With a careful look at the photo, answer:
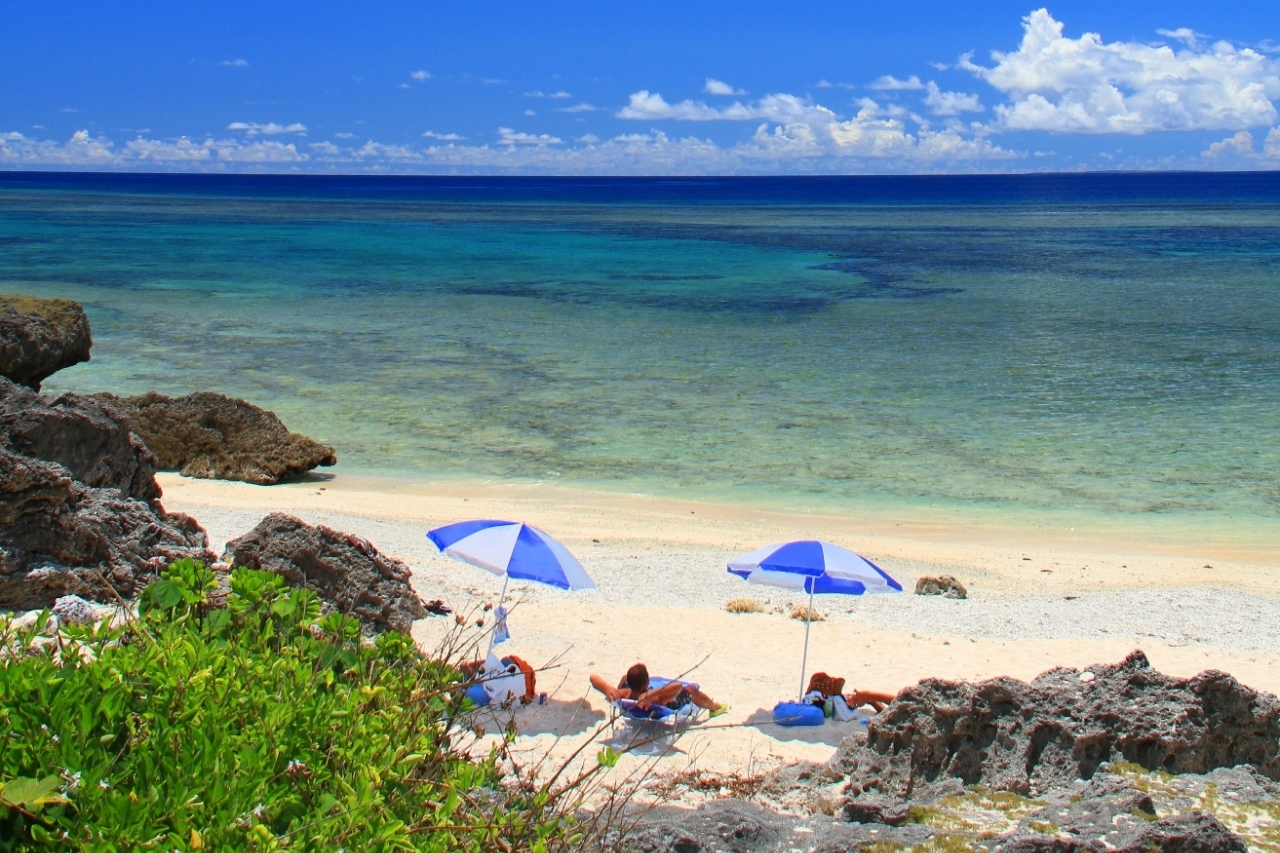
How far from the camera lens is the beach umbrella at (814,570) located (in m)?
9.51

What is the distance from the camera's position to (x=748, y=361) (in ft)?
89.0

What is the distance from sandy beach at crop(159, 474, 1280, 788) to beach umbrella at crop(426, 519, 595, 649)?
29.4 inches

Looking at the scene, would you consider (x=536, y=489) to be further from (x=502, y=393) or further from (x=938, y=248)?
(x=938, y=248)

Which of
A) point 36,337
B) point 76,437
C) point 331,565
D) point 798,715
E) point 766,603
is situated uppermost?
point 36,337

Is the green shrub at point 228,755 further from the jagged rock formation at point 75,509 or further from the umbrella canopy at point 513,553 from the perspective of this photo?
the umbrella canopy at point 513,553

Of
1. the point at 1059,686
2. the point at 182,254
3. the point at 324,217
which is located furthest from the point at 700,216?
the point at 1059,686

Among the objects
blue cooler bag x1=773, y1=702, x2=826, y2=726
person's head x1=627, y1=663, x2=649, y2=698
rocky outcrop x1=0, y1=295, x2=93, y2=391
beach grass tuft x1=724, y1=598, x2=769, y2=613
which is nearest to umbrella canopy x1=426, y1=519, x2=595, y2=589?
person's head x1=627, y1=663, x2=649, y2=698

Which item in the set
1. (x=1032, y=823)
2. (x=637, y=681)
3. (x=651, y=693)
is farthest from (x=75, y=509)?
(x=1032, y=823)

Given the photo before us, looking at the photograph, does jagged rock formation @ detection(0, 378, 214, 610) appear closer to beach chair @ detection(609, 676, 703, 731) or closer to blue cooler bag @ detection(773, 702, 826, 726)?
beach chair @ detection(609, 676, 703, 731)

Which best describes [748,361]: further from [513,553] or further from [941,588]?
[513,553]

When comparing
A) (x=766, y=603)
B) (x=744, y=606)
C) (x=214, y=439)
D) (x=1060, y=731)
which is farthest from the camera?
(x=214, y=439)

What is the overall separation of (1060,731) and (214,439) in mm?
12926

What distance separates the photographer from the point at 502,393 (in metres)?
23.3

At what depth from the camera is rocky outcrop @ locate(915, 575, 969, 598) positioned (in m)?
12.0
